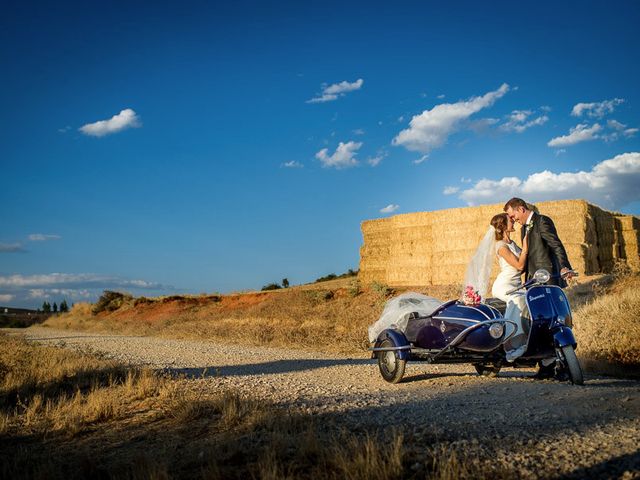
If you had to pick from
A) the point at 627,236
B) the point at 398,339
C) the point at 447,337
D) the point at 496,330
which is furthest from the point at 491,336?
the point at 627,236

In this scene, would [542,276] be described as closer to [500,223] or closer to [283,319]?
[500,223]

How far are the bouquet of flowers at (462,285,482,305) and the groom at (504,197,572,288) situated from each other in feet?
2.96

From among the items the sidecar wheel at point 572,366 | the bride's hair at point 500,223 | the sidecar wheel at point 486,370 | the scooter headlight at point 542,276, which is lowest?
the sidecar wheel at point 486,370

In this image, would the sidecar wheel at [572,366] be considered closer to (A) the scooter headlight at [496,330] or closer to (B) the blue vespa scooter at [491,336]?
(B) the blue vespa scooter at [491,336]

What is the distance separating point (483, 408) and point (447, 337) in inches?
70.9

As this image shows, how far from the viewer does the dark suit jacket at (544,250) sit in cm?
755

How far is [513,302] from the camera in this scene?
725cm

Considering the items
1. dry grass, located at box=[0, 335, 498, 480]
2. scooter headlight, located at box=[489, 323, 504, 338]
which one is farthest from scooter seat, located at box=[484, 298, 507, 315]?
dry grass, located at box=[0, 335, 498, 480]

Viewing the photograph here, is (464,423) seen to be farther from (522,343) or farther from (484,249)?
(484,249)

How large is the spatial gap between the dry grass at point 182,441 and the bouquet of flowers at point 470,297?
301cm

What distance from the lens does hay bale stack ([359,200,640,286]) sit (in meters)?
24.3

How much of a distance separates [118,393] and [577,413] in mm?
5938

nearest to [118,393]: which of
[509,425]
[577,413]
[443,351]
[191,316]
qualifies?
[443,351]

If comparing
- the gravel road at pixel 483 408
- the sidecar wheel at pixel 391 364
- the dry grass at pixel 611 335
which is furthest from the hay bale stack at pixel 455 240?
the sidecar wheel at pixel 391 364
